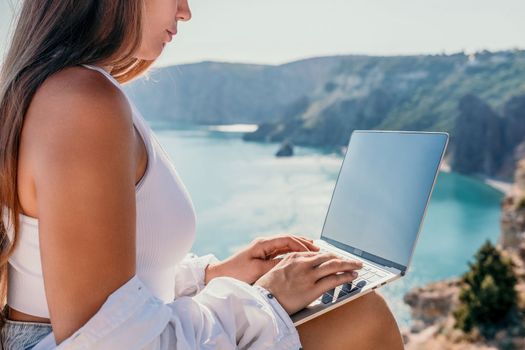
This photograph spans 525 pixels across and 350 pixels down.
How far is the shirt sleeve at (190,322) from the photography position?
481mm

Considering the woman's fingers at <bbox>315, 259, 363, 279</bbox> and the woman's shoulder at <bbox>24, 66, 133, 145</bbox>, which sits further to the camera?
the woman's fingers at <bbox>315, 259, 363, 279</bbox>

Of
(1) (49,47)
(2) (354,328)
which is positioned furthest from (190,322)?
(1) (49,47)

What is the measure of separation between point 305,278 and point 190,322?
0.16 meters

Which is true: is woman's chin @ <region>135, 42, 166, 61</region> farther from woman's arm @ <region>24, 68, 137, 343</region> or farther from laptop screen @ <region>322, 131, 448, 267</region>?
laptop screen @ <region>322, 131, 448, 267</region>

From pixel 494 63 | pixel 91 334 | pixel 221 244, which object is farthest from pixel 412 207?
pixel 494 63

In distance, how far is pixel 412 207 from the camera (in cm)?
84

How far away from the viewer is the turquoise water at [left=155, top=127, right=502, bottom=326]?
17.7 meters

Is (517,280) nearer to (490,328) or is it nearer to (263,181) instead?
(490,328)

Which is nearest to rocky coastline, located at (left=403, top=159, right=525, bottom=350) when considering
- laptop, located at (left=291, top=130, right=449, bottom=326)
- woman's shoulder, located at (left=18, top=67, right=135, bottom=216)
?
laptop, located at (left=291, top=130, right=449, bottom=326)

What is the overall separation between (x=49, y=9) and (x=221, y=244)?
17.4 metres

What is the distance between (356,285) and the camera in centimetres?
69

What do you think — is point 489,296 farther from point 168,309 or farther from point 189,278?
point 168,309

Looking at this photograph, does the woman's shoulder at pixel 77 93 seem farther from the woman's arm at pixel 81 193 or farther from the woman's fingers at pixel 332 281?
the woman's fingers at pixel 332 281

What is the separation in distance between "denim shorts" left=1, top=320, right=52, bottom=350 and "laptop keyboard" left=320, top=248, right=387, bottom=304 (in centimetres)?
34
